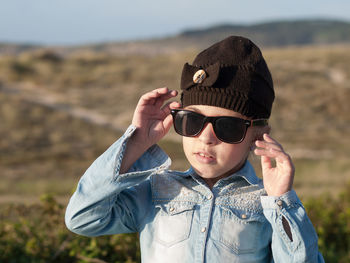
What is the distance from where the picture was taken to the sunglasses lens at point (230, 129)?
2340mm

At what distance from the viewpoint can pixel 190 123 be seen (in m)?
2.37

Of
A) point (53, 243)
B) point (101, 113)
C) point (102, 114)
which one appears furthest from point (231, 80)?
Answer: point (101, 113)

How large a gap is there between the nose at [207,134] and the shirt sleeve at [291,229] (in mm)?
374

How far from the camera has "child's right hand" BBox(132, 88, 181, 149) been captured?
2.44 m

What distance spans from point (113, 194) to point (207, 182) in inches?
20.3

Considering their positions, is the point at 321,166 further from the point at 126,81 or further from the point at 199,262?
the point at 126,81

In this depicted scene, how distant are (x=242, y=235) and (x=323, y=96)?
2864 cm

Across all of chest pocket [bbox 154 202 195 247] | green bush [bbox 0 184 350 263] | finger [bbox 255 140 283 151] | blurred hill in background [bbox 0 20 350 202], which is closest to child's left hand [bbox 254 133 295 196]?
finger [bbox 255 140 283 151]

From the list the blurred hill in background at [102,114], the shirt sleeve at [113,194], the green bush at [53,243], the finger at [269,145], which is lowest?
the blurred hill in background at [102,114]

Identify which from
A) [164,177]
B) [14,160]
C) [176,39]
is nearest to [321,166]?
[14,160]

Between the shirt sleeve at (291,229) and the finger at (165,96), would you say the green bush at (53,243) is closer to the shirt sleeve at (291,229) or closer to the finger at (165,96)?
the finger at (165,96)

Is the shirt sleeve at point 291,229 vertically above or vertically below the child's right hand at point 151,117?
below

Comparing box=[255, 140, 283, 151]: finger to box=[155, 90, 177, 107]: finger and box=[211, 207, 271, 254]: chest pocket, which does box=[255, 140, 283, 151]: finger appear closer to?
box=[211, 207, 271, 254]: chest pocket

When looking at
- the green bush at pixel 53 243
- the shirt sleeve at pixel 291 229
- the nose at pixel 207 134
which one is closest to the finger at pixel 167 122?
the nose at pixel 207 134
